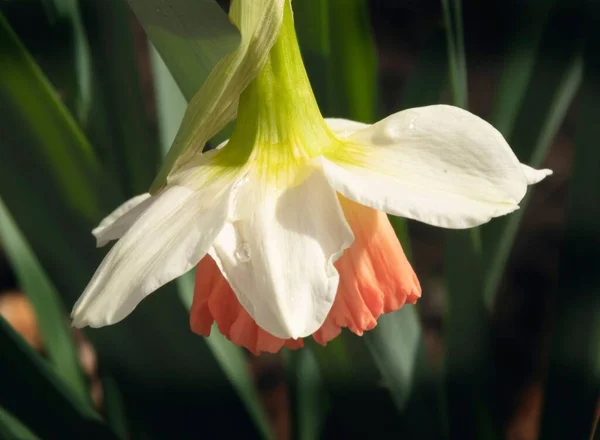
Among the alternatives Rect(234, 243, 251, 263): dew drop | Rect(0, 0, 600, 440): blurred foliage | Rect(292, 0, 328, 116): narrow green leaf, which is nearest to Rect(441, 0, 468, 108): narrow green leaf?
Rect(0, 0, 600, 440): blurred foliage

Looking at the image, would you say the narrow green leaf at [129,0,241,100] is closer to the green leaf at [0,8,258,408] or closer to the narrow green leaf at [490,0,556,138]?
the green leaf at [0,8,258,408]

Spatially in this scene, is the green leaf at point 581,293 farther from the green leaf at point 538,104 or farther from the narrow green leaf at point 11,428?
the narrow green leaf at point 11,428

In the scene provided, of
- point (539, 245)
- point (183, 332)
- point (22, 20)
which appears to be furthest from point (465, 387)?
point (539, 245)

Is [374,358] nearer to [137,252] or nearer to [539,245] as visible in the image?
[137,252]

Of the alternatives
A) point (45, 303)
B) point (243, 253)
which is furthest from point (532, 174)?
point (45, 303)

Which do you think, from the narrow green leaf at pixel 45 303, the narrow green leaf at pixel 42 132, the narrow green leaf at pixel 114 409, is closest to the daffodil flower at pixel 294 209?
the narrow green leaf at pixel 42 132

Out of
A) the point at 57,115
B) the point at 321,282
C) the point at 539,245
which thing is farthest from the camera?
the point at 539,245

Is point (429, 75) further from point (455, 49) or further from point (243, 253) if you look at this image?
point (243, 253)

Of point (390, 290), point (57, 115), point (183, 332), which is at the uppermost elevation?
point (57, 115)
